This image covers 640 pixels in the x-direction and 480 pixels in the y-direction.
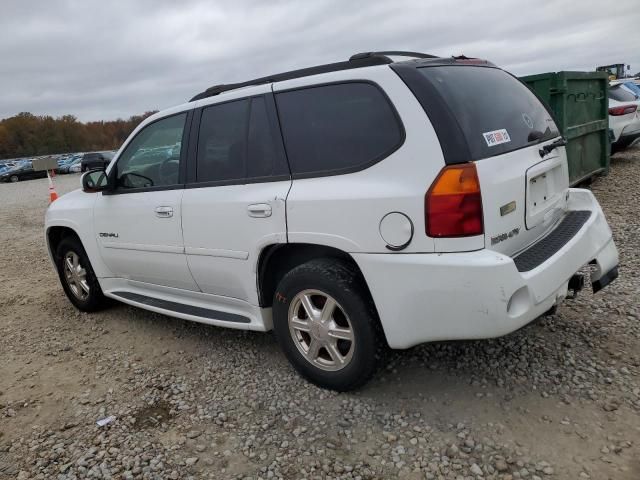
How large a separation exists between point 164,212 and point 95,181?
110 cm

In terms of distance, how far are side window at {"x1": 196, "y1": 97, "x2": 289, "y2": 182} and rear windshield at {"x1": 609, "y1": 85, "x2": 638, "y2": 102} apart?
9287 mm

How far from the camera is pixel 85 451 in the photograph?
2.83 m

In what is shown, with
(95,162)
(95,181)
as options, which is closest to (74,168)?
(95,162)

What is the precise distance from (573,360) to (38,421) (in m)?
3.26

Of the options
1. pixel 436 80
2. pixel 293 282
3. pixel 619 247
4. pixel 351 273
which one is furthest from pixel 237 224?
pixel 619 247

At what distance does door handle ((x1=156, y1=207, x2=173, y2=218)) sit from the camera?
3.67 meters

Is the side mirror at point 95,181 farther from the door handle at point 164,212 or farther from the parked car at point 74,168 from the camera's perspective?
the parked car at point 74,168

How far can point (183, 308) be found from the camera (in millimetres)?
3844

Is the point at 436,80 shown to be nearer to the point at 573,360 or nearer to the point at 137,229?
the point at 573,360

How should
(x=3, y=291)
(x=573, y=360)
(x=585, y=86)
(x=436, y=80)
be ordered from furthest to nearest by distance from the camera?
(x=585, y=86), (x=3, y=291), (x=573, y=360), (x=436, y=80)

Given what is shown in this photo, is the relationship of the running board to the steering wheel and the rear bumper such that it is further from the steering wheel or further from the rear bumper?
the rear bumper

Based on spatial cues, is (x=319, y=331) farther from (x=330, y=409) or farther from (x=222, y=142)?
(x=222, y=142)

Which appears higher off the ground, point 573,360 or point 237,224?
point 237,224

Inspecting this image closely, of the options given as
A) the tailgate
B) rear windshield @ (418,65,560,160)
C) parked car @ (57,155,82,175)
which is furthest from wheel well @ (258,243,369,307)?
parked car @ (57,155,82,175)
